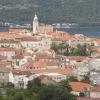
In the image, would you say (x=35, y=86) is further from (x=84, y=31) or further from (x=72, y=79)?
(x=84, y=31)

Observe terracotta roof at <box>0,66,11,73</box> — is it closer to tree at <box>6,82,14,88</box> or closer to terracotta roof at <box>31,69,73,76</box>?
terracotta roof at <box>31,69,73,76</box>

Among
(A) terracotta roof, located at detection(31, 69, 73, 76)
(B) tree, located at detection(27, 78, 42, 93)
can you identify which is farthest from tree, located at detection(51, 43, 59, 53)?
(B) tree, located at detection(27, 78, 42, 93)

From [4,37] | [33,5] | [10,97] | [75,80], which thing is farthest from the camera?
[33,5]

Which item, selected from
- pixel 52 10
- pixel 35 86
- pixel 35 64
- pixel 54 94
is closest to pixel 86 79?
pixel 35 64

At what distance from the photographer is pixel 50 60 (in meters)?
44.9

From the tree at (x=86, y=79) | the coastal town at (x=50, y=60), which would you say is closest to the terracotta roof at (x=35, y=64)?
the coastal town at (x=50, y=60)

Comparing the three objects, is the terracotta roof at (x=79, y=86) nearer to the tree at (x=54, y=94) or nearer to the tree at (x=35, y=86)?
the tree at (x=35, y=86)

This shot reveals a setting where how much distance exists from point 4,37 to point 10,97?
110 feet

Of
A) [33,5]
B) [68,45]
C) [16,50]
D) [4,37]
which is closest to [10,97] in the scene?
[16,50]

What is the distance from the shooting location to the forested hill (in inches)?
4685

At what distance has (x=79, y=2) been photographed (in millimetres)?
130750

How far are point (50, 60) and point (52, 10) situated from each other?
258 ft

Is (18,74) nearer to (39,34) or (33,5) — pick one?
(39,34)

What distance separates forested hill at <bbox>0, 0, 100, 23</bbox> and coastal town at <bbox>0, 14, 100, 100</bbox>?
178 feet
